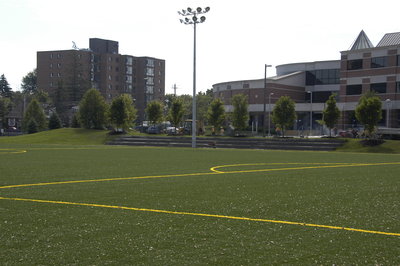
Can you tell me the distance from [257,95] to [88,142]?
43.8 metres

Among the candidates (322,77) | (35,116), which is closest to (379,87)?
(322,77)

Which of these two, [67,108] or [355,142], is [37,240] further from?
[67,108]

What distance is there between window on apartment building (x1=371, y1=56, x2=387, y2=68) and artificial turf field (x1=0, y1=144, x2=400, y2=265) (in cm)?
6273

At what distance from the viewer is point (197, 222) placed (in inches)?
318

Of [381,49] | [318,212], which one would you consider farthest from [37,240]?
[381,49]

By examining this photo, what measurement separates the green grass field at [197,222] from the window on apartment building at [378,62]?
62.7 metres

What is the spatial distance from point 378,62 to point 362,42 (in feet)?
34.6

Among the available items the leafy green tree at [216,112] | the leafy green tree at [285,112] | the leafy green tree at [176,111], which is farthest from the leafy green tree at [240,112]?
the leafy green tree at [176,111]

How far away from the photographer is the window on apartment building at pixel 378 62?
232ft

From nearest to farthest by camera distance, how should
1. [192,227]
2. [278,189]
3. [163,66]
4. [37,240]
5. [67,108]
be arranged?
1. [37,240]
2. [192,227]
3. [278,189]
4. [67,108]
5. [163,66]

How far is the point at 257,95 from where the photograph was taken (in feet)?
305

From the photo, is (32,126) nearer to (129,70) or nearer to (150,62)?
(129,70)

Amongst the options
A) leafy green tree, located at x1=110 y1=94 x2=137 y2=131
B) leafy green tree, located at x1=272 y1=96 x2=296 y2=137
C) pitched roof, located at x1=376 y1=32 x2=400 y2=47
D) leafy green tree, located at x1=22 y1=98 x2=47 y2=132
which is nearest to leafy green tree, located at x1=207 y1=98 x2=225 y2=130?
leafy green tree, located at x1=272 y1=96 x2=296 y2=137

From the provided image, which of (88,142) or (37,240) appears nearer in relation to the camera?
(37,240)
